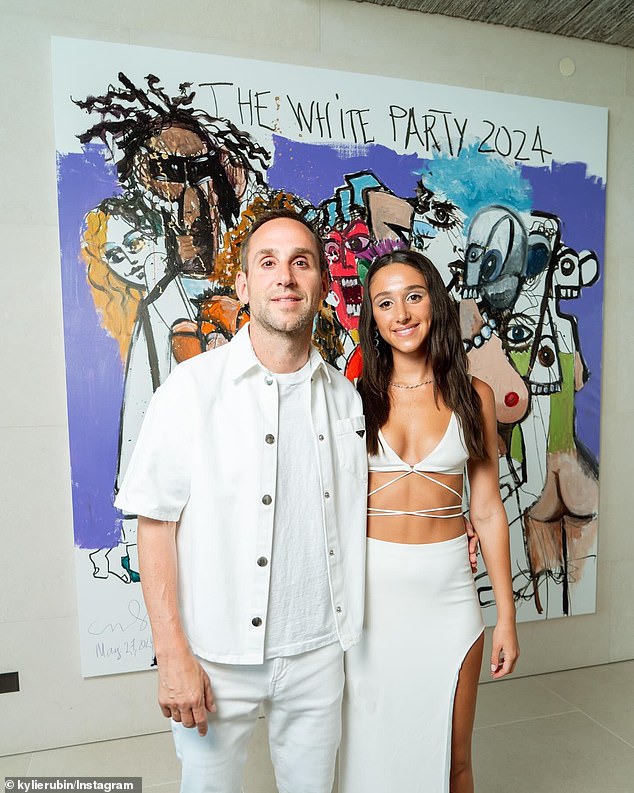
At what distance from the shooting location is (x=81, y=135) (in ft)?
6.85

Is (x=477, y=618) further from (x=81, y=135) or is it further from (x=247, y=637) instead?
(x=81, y=135)

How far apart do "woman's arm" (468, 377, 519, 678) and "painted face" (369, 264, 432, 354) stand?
25cm

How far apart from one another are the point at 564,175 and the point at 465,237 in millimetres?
573

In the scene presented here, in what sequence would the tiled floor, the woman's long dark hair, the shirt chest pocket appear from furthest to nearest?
the tiled floor < the woman's long dark hair < the shirt chest pocket

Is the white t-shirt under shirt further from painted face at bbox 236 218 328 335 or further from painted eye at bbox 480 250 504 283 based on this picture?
painted eye at bbox 480 250 504 283

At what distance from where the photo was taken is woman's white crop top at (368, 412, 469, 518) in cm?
154

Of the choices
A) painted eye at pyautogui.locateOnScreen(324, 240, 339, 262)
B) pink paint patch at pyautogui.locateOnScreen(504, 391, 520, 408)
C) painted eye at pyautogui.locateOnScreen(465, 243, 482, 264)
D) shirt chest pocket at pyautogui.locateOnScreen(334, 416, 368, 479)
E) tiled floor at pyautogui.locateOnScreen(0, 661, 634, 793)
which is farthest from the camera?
pink paint patch at pyautogui.locateOnScreen(504, 391, 520, 408)

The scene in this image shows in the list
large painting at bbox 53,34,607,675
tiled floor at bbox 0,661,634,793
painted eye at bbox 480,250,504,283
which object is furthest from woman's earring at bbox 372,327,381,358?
tiled floor at bbox 0,661,634,793

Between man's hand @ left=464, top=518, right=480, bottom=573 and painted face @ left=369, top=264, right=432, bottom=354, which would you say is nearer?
painted face @ left=369, top=264, right=432, bottom=354

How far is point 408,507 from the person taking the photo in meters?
1.53

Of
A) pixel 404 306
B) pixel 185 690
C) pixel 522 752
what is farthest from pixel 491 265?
pixel 185 690

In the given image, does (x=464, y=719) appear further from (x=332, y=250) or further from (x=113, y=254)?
(x=113, y=254)

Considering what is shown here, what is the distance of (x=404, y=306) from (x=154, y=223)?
1.11 metres

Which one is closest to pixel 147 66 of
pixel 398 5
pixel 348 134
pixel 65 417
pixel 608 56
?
pixel 348 134
